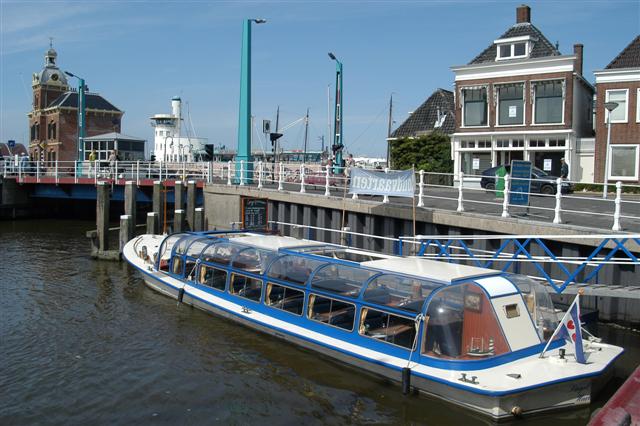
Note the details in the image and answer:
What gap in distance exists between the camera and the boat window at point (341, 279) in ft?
39.4

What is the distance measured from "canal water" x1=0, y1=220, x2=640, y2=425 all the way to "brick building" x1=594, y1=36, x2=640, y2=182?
55.9 ft

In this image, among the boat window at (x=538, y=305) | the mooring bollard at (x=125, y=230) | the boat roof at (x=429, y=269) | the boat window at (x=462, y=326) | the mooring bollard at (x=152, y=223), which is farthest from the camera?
the mooring bollard at (x=152, y=223)

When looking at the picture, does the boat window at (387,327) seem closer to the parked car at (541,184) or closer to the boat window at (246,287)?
the boat window at (246,287)

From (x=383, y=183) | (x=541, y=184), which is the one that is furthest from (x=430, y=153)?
(x=383, y=183)

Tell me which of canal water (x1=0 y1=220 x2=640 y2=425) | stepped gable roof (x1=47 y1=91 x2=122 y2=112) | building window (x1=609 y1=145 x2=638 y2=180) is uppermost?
stepped gable roof (x1=47 y1=91 x2=122 y2=112)

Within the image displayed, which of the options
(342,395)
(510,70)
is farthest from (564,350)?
(510,70)

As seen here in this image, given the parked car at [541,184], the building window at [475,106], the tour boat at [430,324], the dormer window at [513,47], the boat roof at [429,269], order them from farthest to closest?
the building window at [475,106], the dormer window at [513,47], the parked car at [541,184], the boat roof at [429,269], the tour boat at [430,324]

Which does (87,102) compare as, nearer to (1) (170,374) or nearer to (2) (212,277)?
(2) (212,277)

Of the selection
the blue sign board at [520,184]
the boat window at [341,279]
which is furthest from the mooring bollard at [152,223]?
the blue sign board at [520,184]

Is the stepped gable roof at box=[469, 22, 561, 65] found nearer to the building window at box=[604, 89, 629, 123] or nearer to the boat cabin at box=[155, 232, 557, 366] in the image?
the building window at box=[604, 89, 629, 123]

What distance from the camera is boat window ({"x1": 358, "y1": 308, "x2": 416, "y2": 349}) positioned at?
1077cm

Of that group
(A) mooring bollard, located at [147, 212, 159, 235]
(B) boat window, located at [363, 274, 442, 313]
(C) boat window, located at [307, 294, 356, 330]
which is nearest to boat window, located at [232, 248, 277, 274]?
(C) boat window, located at [307, 294, 356, 330]

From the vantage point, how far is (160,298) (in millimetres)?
17453

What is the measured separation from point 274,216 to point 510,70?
A: 15.3m
